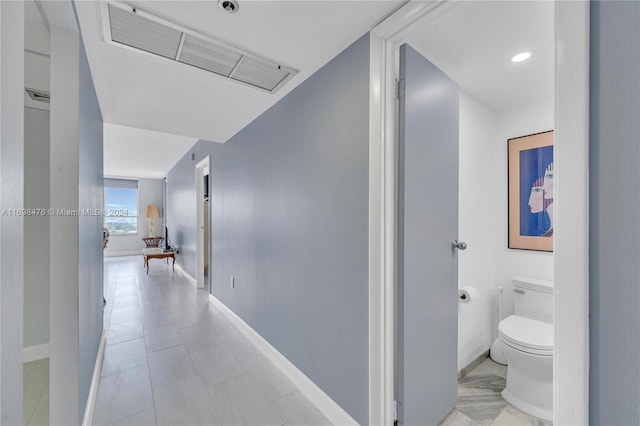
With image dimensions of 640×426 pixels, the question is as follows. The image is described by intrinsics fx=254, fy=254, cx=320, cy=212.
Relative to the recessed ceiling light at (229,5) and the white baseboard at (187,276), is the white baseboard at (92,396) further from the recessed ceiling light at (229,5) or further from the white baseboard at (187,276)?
the white baseboard at (187,276)

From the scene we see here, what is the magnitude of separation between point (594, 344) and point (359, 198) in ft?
3.31

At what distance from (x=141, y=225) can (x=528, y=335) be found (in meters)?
9.75

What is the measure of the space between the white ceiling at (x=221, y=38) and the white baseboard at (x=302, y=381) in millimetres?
2127

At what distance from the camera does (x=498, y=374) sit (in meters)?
2.05

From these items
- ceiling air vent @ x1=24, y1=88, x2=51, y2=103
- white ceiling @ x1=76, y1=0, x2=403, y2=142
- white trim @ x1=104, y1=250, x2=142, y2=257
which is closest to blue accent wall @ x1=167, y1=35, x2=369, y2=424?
white ceiling @ x1=76, y1=0, x2=403, y2=142

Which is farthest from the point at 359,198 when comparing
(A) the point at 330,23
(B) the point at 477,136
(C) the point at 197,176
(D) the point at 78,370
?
(C) the point at 197,176

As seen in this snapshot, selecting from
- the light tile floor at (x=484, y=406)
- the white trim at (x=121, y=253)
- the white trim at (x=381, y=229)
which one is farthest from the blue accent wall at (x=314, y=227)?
the white trim at (x=121, y=253)

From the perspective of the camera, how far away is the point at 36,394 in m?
1.82

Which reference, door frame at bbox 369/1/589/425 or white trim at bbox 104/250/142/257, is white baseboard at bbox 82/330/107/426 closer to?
door frame at bbox 369/1/589/425

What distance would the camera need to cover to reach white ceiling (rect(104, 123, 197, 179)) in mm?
3816

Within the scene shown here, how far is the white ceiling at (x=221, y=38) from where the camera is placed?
1.20 metres

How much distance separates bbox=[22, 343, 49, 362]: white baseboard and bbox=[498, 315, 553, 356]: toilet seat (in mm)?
3963

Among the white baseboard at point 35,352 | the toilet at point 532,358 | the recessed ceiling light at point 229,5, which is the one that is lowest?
the white baseboard at point 35,352

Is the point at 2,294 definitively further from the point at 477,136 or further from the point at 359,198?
the point at 477,136
